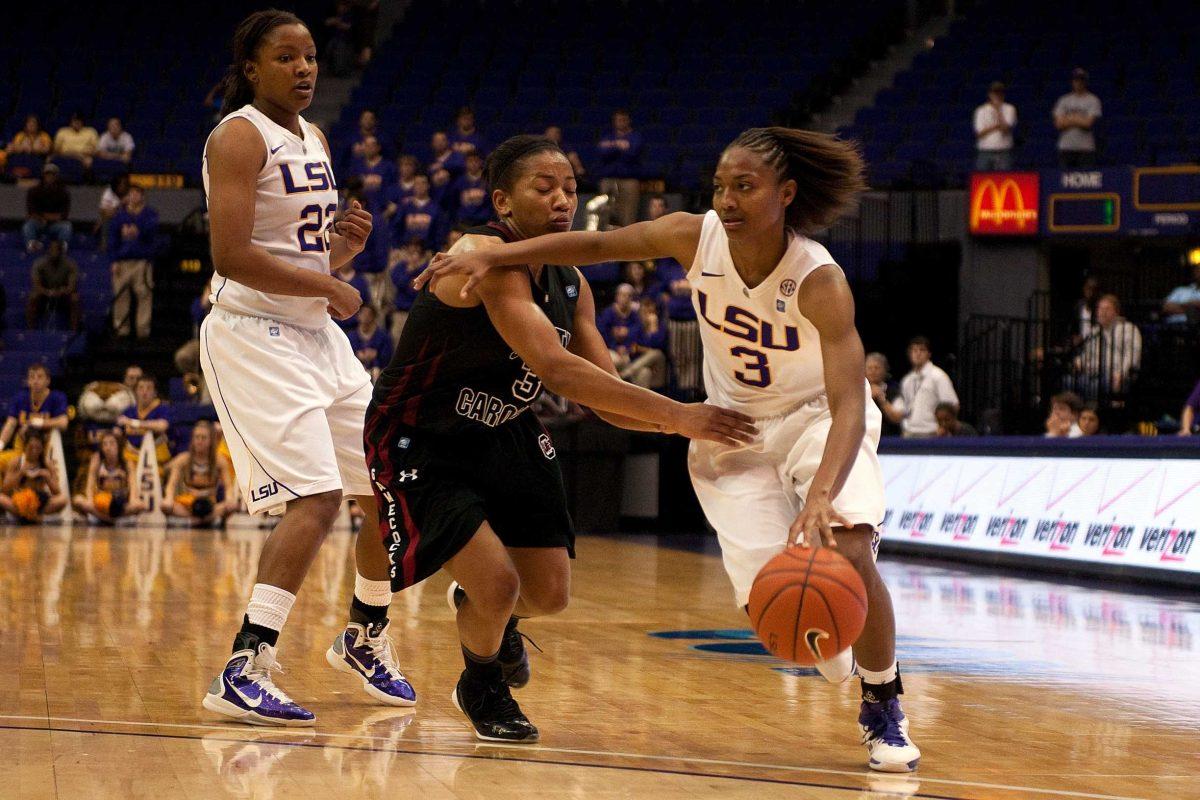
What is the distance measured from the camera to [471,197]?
17.0 m

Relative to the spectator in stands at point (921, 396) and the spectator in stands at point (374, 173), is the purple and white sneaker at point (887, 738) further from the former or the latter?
the spectator in stands at point (374, 173)

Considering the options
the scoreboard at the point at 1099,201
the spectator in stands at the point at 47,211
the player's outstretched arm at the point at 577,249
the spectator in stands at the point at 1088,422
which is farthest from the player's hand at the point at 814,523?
the spectator in stands at the point at 47,211

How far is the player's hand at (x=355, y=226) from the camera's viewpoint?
5.31 meters

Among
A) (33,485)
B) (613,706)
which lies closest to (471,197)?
(33,485)

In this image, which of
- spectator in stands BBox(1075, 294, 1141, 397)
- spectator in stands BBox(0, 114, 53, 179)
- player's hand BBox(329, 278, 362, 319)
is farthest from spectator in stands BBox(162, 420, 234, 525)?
player's hand BBox(329, 278, 362, 319)

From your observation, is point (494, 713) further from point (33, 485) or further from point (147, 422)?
point (33, 485)

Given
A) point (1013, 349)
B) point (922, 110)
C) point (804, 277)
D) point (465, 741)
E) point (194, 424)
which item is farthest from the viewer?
point (922, 110)

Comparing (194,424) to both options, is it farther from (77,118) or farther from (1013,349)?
(1013,349)

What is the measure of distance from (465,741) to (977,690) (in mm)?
2195

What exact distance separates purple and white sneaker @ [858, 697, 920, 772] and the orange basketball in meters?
0.41

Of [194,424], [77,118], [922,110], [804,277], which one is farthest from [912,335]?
[804,277]

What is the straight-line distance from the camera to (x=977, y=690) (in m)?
5.92

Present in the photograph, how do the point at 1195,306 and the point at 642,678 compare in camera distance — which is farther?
the point at 1195,306

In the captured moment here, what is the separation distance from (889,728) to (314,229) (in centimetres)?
235
